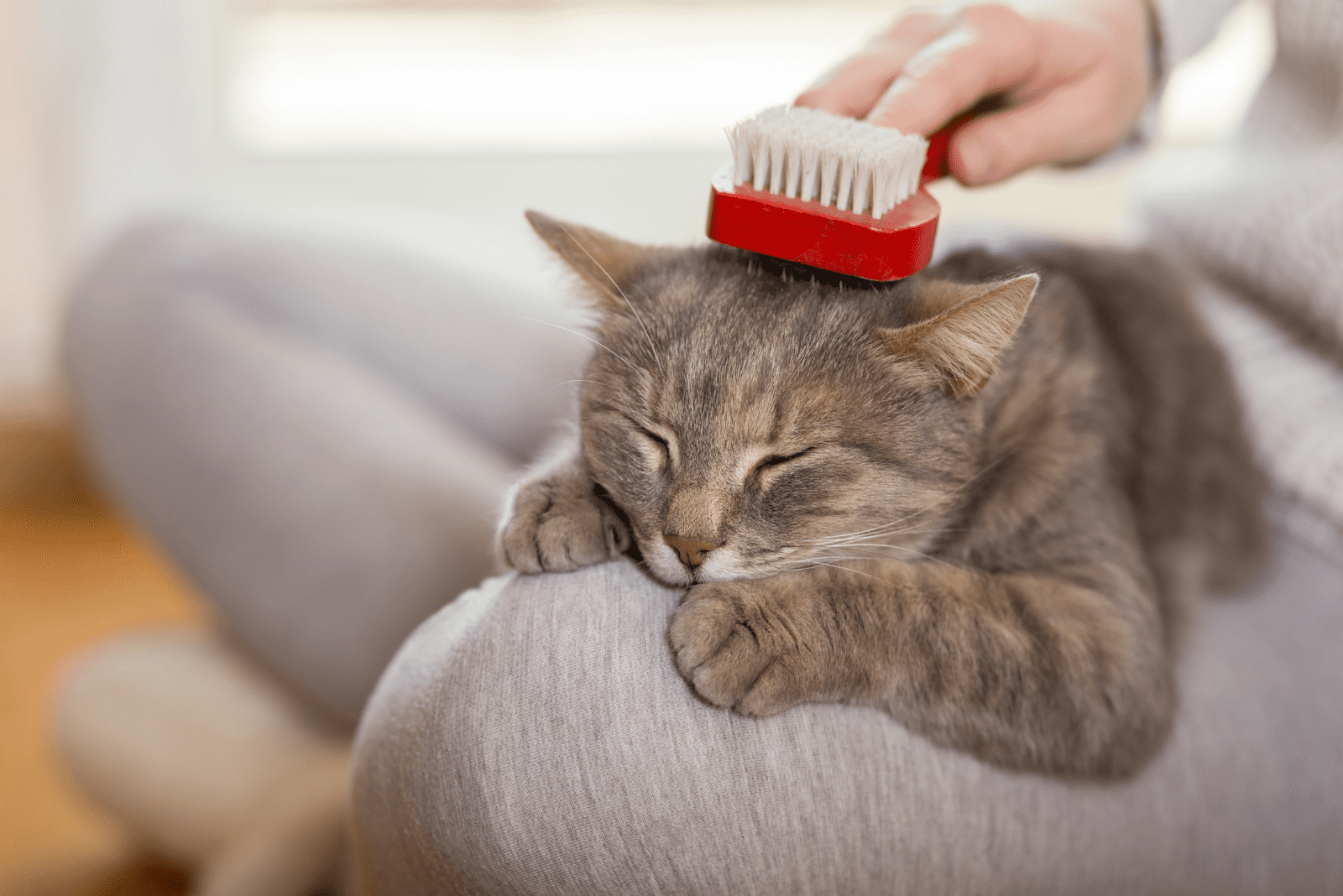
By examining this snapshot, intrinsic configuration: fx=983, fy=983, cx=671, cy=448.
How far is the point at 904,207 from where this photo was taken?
32.2 inches

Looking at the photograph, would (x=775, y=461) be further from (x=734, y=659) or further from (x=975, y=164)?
(x=975, y=164)

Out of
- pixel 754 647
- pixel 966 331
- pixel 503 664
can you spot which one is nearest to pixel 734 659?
pixel 754 647

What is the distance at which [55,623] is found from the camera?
2.37m

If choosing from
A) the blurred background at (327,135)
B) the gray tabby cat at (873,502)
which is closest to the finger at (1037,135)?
the gray tabby cat at (873,502)

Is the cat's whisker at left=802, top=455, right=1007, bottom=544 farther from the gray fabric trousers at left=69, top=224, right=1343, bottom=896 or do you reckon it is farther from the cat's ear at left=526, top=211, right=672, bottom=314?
the cat's ear at left=526, top=211, right=672, bottom=314

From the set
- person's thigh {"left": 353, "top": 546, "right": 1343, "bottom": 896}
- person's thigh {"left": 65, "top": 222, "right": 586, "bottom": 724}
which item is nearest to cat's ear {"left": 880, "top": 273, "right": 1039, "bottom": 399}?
person's thigh {"left": 353, "top": 546, "right": 1343, "bottom": 896}

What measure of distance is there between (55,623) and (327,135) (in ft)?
5.23

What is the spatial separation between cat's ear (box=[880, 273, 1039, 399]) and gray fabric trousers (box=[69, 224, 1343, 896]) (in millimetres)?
315

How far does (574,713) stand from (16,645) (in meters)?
2.12

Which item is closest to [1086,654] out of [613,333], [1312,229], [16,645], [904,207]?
[904,207]

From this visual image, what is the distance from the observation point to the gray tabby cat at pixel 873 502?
834mm

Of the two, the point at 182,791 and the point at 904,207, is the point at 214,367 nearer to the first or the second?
the point at 182,791

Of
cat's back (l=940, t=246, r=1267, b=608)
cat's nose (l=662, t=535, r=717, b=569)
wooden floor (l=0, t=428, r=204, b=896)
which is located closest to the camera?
cat's nose (l=662, t=535, r=717, b=569)

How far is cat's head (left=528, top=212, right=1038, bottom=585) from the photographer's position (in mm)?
874
